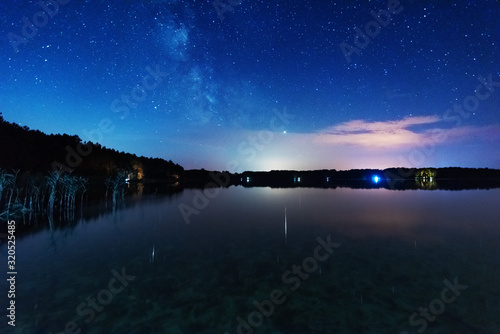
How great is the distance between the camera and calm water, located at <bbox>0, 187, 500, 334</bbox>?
7.02m

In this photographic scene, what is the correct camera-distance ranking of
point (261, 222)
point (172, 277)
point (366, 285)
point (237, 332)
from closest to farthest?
point (237, 332) → point (366, 285) → point (172, 277) → point (261, 222)

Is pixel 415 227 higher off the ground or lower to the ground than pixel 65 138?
lower

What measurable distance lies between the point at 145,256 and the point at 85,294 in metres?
4.33

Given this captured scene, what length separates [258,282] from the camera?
974 cm

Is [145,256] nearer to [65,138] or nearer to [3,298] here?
[3,298]

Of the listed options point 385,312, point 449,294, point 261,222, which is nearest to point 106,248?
point 261,222

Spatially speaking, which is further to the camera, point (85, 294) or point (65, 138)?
point (65, 138)

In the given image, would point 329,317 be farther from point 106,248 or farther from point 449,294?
point 106,248

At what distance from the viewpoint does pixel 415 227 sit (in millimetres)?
19672

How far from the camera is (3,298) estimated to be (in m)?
8.19

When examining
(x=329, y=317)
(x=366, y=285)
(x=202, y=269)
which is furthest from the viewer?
(x=202, y=269)

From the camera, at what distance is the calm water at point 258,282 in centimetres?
702

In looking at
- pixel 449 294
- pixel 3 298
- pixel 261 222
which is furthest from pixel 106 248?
pixel 449 294

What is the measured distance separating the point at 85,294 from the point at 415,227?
21.6 m
